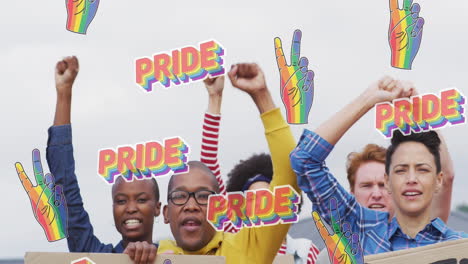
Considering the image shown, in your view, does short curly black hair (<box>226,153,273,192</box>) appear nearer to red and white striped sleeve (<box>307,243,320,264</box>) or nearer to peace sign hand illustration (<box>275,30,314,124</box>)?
red and white striped sleeve (<box>307,243,320,264</box>)

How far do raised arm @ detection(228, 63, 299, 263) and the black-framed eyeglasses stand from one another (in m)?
0.24

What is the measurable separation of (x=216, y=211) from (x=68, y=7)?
1583 mm

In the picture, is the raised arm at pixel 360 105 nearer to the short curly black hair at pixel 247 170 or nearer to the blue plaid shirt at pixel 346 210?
the blue plaid shirt at pixel 346 210

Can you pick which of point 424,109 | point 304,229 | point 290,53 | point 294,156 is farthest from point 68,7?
point 304,229

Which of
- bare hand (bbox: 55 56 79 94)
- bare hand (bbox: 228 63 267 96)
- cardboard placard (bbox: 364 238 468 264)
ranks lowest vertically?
cardboard placard (bbox: 364 238 468 264)

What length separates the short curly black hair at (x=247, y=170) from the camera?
19.0 feet

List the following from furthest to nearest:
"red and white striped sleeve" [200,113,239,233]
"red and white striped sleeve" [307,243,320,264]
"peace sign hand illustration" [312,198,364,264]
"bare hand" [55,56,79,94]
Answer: "red and white striped sleeve" [307,243,320,264], "bare hand" [55,56,79,94], "red and white striped sleeve" [200,113,239,233], "peace sign hand illustration" [312,198,364,264]

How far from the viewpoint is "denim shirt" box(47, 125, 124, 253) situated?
4844 mm

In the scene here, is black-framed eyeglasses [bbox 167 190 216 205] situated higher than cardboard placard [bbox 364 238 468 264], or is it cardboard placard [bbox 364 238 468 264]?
black-framed eyeglasses [bbox 167 190 216 205]

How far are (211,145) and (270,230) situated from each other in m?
0.58

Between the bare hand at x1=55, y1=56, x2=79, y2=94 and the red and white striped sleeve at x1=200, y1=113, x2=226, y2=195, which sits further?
the bare hand at x1=55, y1=56, x2=79, y2=94

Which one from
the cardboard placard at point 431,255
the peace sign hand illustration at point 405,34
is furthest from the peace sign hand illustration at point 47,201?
the peace sign hand illustration at point 405,34

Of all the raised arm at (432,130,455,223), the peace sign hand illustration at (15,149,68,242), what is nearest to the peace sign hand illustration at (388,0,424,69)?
the raised arm at (432,130,455,223)

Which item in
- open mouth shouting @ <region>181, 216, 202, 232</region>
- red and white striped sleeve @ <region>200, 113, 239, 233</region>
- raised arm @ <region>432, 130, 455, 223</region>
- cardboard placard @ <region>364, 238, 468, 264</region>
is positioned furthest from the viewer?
red and white striped sleeve @ <region>200, 113, 239, 233</region>
